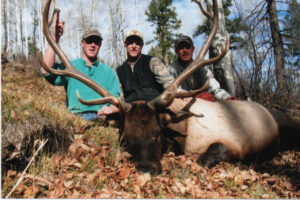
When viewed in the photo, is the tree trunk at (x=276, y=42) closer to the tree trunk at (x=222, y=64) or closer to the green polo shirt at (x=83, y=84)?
the tree trunk at (x=222, y=64)

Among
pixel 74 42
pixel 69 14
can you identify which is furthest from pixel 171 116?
pixel 74 42

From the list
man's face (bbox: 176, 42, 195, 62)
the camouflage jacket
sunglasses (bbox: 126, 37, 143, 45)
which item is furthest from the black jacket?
man's face (bbox: 176, 42, 195, 62)

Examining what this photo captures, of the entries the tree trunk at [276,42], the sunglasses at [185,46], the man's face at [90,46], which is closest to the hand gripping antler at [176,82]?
the sunglasses at [185,46]

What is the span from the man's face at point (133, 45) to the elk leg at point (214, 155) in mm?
2686

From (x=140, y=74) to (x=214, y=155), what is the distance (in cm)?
243

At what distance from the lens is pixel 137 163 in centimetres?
312

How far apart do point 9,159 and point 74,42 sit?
2639cm

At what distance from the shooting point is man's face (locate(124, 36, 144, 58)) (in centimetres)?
536

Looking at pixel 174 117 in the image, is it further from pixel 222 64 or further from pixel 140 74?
pixel 222 64

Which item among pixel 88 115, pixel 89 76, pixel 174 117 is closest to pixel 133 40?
pixel 89 76

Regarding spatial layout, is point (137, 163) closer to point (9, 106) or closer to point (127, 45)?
point (9, 106)

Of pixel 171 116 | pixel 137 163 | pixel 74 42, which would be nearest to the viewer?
pixel 137 163

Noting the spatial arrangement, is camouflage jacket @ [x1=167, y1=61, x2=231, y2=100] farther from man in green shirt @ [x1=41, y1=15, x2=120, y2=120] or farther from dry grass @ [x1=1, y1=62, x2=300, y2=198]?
dry grass @ [x1=1, y1=62, x2=300, y2=198]

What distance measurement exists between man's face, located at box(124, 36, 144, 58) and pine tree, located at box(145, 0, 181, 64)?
17.5m
